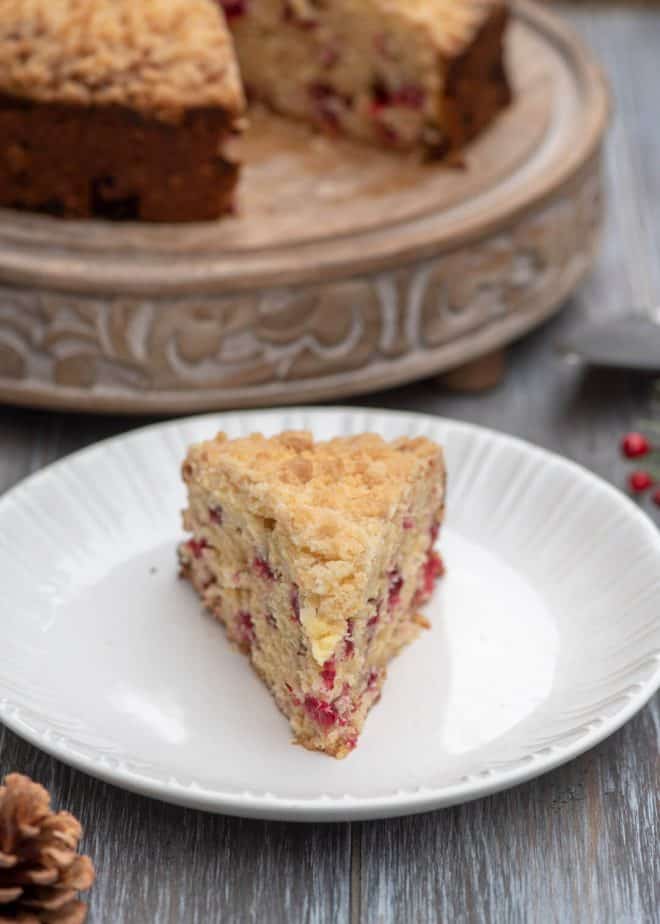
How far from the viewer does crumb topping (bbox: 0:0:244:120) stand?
2.81m

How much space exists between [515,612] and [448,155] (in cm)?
126

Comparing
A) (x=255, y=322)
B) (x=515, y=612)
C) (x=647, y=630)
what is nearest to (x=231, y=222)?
(x=255, y=322)

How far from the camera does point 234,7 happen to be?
340 cm

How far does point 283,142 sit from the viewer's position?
3328mm

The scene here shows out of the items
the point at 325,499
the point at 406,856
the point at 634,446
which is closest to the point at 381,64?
the point at 634,446

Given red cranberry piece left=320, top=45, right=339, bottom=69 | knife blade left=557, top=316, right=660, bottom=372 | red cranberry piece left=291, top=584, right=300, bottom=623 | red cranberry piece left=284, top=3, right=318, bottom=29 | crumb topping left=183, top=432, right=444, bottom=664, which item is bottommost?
knife blade left=557, top=316, right=660, bottom=372

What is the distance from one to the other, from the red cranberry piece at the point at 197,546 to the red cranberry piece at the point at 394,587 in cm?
33

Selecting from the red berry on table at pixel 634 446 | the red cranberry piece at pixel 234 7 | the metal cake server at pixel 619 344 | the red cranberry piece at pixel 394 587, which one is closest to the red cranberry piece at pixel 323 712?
the red cranberry piece at pixel 394 587

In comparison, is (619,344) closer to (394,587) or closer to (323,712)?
(394,587)

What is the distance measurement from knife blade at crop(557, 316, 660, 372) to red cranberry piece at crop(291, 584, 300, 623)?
3.92 ft

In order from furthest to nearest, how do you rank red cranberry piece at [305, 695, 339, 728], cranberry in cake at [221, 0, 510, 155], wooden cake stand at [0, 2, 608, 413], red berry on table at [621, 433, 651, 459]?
cranberry in cake at [221, 0, 510, 155]
red berry on table at [621, 433, 651, 459]
wooden cake stand at [0, 2, 608, 413]
red cranberry piece at [305, 695, 339, 728]

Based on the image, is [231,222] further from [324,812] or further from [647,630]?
[324,812]

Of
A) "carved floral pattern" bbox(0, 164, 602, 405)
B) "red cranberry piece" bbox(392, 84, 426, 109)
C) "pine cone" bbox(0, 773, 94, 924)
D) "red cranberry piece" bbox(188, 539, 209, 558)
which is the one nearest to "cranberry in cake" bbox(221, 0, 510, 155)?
"red cranberry piece" bbox(392, 84, 426, 109)

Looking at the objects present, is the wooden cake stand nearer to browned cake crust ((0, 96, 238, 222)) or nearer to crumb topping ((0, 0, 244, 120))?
browned cake crust ((0, 96, 238, 222))
